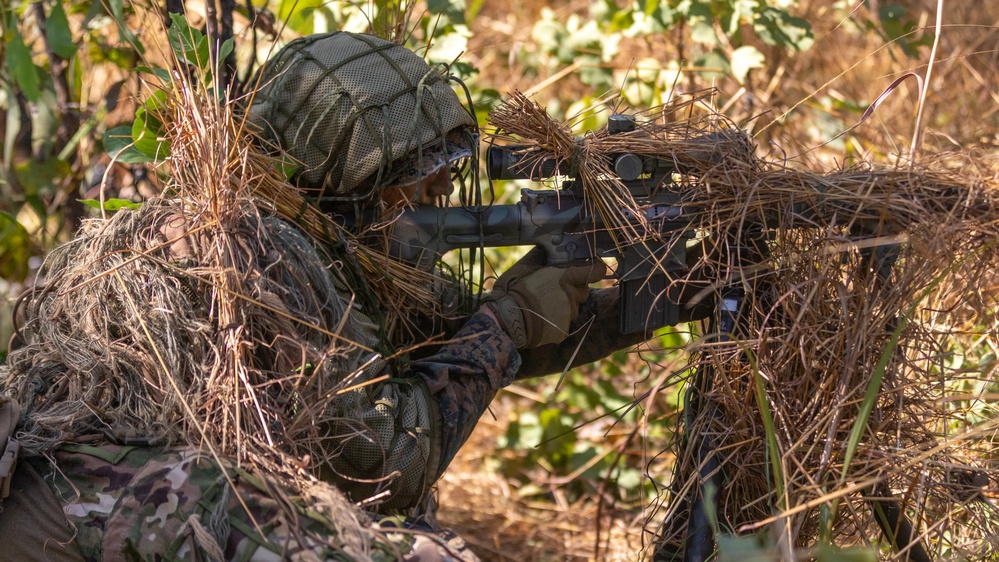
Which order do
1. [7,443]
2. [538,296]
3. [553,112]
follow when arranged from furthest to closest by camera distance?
[553,112], [538,296], [7,443]

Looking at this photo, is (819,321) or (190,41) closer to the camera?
(819,321)

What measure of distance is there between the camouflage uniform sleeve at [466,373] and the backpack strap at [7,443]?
3.12 ft

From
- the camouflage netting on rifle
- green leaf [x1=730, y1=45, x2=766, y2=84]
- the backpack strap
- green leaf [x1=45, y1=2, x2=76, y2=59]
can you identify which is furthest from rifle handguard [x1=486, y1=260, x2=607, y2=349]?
green leaf [x1=45, y1=2, x2=76, y2=59]

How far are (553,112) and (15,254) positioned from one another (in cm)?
273

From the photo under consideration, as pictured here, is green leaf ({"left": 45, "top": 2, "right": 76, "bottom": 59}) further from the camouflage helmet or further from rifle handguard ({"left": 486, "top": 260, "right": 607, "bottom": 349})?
rifle handguard ({"left": 486, "top": 260, "right": 607, "bottom": 349})

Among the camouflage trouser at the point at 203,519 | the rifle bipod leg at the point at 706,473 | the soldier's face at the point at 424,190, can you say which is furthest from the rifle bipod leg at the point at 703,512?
the soldier's face at the point at 424,190

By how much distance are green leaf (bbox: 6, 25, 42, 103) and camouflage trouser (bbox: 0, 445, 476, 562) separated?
1.77m

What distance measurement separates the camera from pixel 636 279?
245 centimetres

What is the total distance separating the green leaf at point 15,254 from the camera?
12.7 ft

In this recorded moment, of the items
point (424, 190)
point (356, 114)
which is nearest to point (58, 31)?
point (356, 114)

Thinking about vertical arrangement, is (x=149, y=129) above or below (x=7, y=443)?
above

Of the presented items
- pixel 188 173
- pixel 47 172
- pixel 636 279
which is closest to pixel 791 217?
pixel 636 279

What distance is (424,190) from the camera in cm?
252

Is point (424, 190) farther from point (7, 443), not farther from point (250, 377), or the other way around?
point (7, 443)
